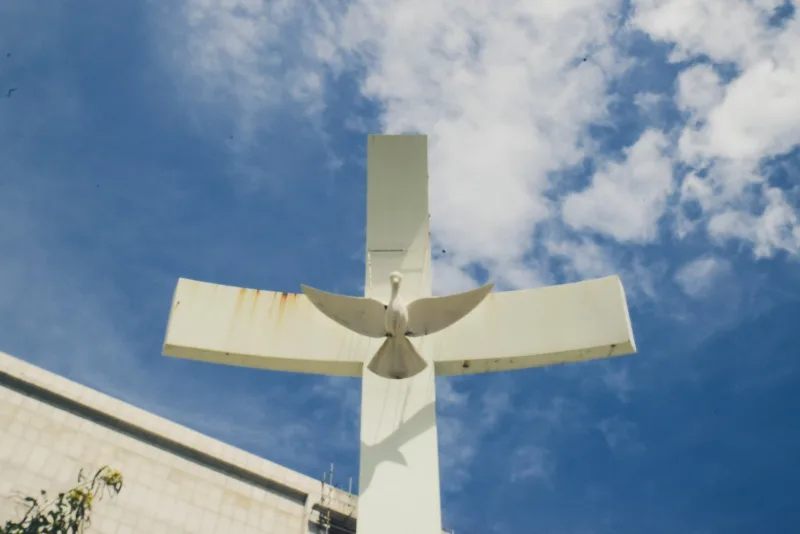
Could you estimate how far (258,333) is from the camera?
7996 mm

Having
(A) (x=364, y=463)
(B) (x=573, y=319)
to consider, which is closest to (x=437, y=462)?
(A) (x=364, y=463)

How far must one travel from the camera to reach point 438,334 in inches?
320

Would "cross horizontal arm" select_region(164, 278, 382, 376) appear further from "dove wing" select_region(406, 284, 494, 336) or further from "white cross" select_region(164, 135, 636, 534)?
"dove wing" select_region(406, 284, 494, 336)

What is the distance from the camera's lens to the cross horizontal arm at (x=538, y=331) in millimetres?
7750

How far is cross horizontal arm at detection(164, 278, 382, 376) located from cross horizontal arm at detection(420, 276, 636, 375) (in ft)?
2.75

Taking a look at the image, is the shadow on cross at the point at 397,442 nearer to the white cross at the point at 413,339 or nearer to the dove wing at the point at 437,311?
the white cross at the point at 413,339

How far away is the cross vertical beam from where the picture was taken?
6.90m

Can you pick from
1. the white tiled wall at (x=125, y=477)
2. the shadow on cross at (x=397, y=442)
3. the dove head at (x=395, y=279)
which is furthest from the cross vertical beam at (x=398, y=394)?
the white tiled wall at (x=125, y=477)

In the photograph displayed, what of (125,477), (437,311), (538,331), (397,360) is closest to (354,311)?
(397,360)

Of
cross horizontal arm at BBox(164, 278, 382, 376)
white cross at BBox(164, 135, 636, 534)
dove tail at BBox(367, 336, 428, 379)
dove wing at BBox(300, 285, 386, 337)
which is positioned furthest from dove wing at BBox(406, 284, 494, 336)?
cross horizontal arm at BBox(164, 278, 382, 376)

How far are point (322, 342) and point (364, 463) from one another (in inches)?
52.5

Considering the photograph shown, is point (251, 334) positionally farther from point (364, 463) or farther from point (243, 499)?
point (243, 499)

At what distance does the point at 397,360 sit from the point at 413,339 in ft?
2.39

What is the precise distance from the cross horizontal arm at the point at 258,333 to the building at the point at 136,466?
679 cm
